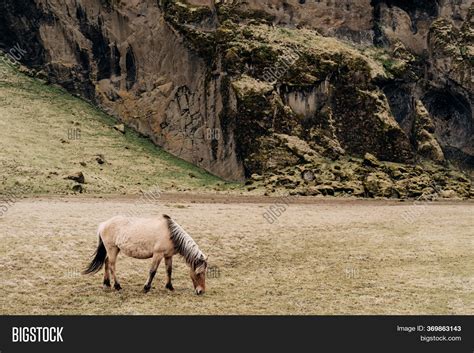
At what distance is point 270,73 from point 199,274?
4772 cm

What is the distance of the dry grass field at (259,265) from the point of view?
1645 centimetres

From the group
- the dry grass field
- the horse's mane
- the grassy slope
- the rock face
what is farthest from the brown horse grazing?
the rock face

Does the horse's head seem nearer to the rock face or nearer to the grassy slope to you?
the grassy slope

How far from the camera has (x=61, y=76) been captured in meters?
74.1

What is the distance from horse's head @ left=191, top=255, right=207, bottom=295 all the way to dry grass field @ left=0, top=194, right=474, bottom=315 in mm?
301

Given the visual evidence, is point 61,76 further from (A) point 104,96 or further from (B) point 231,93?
(B) point 231,93

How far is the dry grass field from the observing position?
54.0 ft

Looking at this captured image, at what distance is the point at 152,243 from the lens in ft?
55.1

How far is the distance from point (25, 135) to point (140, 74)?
19443mm

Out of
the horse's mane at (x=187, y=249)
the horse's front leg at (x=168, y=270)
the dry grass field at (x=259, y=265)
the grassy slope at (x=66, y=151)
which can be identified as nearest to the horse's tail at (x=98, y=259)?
the dry grass field at (x=259, y=265)

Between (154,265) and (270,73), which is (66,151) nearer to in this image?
(270,73)

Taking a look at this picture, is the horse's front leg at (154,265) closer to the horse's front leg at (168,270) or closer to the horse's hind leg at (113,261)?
the horse's front leg at (168,270)

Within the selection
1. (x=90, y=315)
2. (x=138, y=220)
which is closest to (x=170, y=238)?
(x=138, y=220)

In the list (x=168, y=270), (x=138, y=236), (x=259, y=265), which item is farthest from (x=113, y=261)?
(x=259, y=265)
